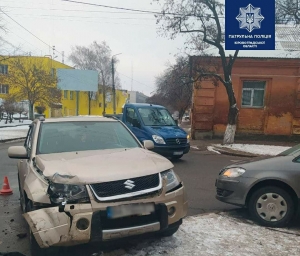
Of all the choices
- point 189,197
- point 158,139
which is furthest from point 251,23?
point 189,197

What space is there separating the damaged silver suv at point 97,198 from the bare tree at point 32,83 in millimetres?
32491

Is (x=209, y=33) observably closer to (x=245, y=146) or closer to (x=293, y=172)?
(x=245, y=146)

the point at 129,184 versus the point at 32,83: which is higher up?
the point at 32,83

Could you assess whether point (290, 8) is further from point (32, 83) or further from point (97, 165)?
point (32, 83)

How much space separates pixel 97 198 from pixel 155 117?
837 centimetres

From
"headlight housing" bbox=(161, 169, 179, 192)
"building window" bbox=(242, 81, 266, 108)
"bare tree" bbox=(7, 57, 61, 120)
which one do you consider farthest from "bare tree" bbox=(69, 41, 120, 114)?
"headlight housing" bbox=(161, 169, 179, 192)

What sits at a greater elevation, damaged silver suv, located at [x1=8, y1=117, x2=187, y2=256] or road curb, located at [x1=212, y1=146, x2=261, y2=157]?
damaged silver suv, located at [x1=8, y1=117, x2=187, y2=256]

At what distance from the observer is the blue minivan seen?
33.2 ft

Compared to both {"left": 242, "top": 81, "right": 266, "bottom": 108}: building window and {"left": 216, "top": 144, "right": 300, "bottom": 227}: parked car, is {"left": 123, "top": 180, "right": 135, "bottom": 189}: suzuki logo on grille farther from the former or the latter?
{"left": 242, "top": 81, "right": 266, "bottom": 108}: building window

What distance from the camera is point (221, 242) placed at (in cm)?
396

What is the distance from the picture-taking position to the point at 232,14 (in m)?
12.1

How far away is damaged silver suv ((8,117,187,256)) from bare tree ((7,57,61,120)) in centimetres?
3249

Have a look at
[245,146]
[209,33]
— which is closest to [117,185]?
[245,146]

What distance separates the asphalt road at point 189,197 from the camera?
13.5 feet
